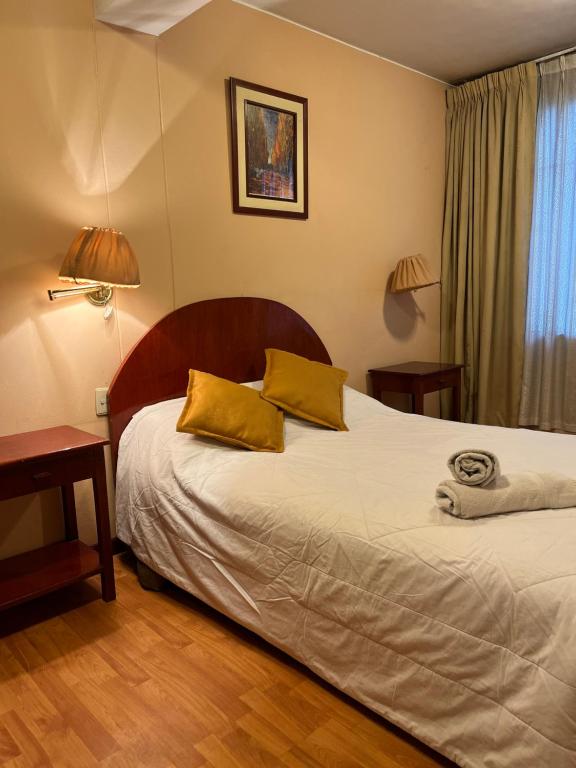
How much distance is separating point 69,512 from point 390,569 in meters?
1.54

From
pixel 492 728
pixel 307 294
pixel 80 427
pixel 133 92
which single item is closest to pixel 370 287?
pixel 307 294

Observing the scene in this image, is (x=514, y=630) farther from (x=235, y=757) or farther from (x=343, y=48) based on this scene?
(x=343, y=48)

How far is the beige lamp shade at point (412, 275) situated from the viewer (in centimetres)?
364

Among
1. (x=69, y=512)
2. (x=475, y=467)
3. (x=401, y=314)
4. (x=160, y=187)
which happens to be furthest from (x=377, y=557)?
(x=401, y=314)

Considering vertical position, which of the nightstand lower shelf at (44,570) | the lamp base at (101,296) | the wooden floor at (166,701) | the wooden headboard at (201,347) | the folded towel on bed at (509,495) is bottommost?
the wooden floor at (166,701)

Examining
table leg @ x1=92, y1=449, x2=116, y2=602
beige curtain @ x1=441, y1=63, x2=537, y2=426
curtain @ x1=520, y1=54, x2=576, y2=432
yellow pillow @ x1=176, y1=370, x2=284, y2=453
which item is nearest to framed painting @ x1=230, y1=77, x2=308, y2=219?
yellow pillow @ x1=176, y1=370, x2=284, y2=453

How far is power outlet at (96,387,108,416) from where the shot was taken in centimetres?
249

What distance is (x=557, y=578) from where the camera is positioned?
1234mm

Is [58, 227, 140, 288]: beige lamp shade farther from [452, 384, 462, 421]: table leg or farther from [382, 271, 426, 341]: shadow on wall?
[452, 384, 462, 421]: table leg

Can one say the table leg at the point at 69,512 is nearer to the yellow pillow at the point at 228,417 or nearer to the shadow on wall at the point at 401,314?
the yellow pillow at the point at 228,417

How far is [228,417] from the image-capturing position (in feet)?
7.48

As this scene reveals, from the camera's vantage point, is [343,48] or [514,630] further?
[343,48]

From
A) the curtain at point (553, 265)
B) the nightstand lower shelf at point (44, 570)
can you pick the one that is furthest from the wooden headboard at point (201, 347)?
the curtain at point (553, 265)

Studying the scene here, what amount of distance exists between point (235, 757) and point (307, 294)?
2.38 meters
